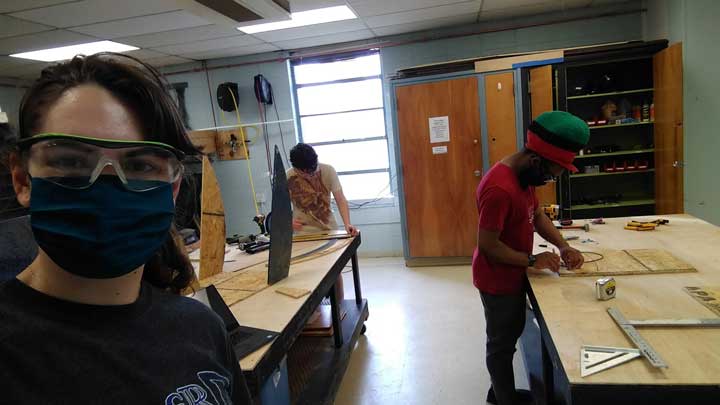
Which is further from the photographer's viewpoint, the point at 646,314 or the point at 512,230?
the point at 512,230

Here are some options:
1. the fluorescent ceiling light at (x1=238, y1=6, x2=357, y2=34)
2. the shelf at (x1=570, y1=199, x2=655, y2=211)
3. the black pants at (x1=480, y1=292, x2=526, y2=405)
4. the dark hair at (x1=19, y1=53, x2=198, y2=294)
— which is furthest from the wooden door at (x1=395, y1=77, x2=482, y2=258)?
the dark hair at (x1=19, y1=53, x2=198, y2=294)

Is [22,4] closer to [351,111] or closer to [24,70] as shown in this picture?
[24,70]

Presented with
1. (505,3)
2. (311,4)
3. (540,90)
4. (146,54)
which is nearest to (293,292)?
(311,4)

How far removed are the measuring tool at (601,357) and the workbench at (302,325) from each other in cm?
86

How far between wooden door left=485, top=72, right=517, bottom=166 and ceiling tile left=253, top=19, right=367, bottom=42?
1448mm

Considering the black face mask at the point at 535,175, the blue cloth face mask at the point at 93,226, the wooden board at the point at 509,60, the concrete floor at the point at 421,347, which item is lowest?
the concrete floor at the point at 421,347

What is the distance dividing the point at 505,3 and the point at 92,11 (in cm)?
349

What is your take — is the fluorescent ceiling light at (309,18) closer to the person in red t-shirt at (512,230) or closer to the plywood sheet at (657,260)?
the person in red t-shirt at (512,230)

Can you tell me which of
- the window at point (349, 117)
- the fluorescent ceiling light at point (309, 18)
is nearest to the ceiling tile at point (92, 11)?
the fluorescent ceiling light at point (309, 18)

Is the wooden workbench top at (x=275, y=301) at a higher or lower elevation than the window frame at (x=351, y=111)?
lower

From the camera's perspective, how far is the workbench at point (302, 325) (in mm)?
1239

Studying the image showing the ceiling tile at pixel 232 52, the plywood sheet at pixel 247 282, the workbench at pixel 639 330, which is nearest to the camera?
the workbench at pixel 639 330

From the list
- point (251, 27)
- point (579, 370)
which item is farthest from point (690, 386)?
point (251, 27)

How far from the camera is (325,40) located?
447 centimetres
